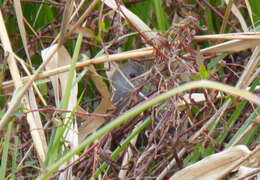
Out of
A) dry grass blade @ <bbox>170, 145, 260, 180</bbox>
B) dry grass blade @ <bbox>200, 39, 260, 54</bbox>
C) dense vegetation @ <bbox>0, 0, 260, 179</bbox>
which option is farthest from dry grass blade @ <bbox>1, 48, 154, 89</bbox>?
dry grass blade @ <bbox>170, 145, 260, 180</bbox>

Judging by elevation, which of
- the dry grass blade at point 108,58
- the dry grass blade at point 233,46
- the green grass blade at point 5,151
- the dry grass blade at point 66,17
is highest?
the dry grass blade at point 66,17

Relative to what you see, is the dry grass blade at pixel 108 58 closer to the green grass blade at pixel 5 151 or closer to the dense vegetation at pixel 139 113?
the dense vegetation at pixel 139 113

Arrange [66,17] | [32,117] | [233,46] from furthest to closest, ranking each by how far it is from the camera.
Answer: [233,46], [32,117], [66,17]

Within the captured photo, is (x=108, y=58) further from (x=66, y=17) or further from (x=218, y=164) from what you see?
(x=218, y=164)

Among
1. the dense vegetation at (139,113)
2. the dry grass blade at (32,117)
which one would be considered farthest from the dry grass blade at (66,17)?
the dry grass blade at (32,117)

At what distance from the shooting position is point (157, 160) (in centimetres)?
129

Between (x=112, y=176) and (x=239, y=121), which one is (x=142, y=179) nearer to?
(x=112, y=176)

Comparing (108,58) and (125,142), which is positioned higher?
(108,58)

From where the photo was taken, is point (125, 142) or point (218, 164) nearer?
point (218, 164)

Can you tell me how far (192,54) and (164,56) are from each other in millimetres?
76

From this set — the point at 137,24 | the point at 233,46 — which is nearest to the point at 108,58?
the point at 137,24

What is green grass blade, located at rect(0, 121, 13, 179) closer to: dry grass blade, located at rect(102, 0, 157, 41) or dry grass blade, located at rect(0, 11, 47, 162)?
dry grass blade, located at rect(0, 11, 47, 162)

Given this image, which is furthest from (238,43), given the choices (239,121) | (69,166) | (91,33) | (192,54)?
(69,166)

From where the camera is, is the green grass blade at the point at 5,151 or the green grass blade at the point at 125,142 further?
the green grass blade at the point at 125,142
